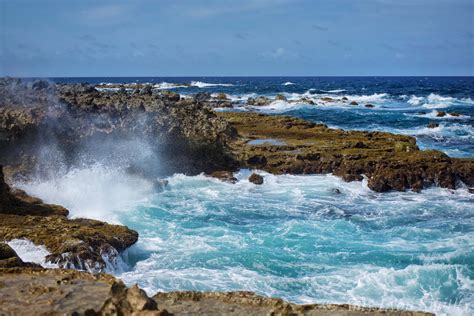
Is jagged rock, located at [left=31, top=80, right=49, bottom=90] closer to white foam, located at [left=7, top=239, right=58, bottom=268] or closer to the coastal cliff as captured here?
the coastal cliff

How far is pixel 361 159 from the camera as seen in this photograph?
25.8 meters

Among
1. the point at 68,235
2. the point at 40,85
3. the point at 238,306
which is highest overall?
the point at 40,85

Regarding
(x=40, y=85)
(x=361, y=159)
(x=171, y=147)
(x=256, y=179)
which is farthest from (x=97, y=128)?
(x=361, y=159)

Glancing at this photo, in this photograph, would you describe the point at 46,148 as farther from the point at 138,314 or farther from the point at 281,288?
the point at 138,314

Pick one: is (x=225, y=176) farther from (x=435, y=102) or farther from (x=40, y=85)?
(x=435, y=102)

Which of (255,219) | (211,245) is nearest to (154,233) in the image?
(211,245)

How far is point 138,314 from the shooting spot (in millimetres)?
5758

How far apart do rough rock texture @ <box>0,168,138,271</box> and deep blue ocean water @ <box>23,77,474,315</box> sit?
69 centimetres

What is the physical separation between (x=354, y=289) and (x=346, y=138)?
1952cm

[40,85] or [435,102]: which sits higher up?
[40,85]

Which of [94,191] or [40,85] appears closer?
[94,191]

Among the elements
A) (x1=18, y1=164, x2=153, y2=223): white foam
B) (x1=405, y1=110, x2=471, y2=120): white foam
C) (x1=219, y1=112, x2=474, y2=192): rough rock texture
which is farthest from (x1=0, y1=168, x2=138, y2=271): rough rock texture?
(x1=405, y1=110, x2=471, y2=120): white foam

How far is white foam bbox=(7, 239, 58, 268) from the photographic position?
1191 cm

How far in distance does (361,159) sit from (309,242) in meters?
10.2
